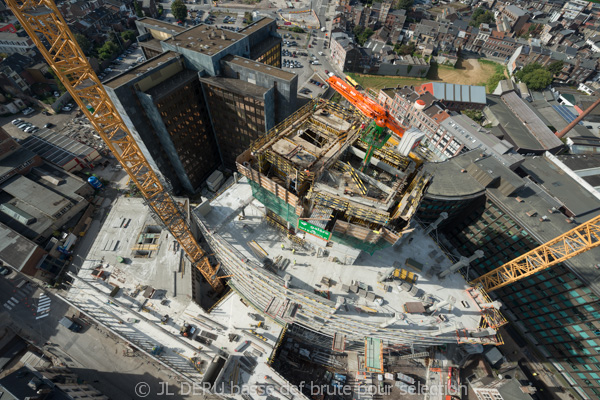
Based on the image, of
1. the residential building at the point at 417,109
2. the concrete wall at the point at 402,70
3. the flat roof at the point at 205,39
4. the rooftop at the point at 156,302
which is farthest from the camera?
the concrete wall at the point at 402,70

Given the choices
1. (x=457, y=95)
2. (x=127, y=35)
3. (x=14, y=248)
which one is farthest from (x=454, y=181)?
(x=127, y=35)

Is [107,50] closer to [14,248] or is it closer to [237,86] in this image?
[14,248]

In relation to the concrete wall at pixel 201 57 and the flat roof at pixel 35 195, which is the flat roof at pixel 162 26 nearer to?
the concrete wall at pixel 201 57

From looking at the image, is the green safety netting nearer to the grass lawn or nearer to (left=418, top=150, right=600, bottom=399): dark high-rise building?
(left=418, top=150, right=600, bottom=399): dark high-rise building

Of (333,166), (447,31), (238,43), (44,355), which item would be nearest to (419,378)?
(333,166)

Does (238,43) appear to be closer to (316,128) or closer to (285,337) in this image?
(316,128)

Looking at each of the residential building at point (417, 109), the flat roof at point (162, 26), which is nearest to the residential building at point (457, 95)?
the residential building at point (417, 109)
